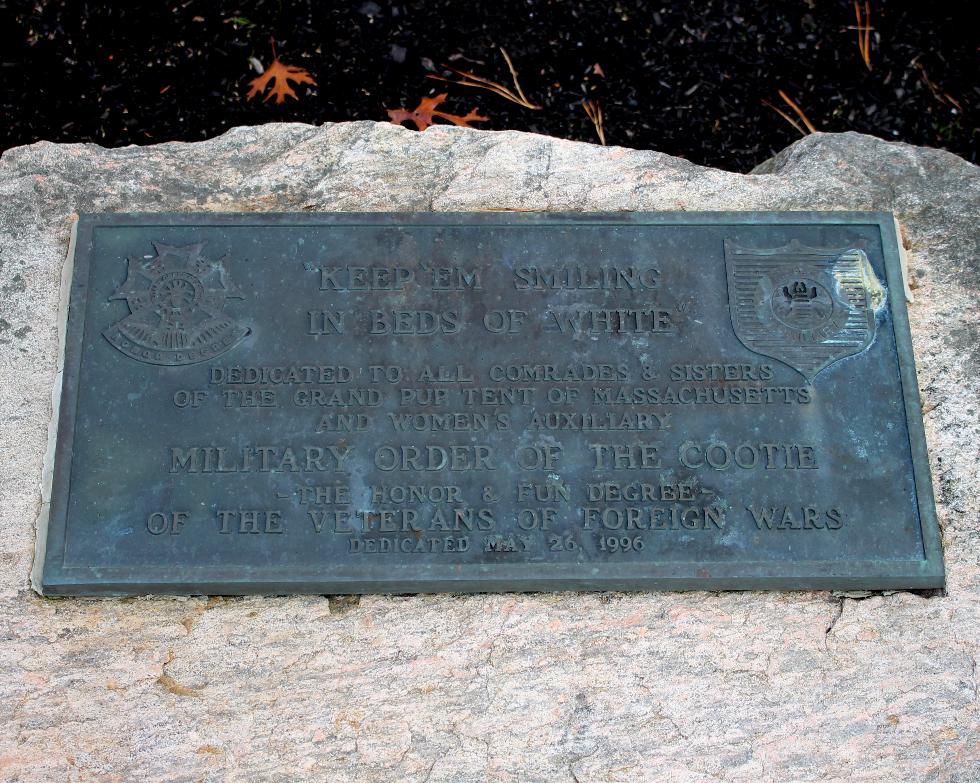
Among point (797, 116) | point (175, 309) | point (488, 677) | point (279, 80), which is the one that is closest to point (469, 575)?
point (488, 677)

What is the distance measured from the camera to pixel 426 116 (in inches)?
181

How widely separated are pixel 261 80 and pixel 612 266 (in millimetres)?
2313

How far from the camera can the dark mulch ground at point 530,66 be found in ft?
15.3

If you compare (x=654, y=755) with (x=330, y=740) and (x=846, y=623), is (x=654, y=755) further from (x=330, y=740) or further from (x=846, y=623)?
(x=330, y=740)

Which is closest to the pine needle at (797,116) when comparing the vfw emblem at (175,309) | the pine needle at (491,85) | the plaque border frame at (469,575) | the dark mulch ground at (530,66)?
the dark mulch ground at (530,66)

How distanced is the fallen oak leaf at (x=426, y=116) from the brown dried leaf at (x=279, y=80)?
440 mm

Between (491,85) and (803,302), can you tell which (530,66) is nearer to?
(491,85)

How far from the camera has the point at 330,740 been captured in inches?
109

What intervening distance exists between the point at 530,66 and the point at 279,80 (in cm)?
119

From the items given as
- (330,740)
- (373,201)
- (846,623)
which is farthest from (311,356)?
(846,623)

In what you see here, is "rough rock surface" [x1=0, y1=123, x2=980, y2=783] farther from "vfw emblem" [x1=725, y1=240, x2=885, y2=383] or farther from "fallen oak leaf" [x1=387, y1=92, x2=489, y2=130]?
"fallen oak leaf" [x1=387, y1=92, x2=489, y2=130]

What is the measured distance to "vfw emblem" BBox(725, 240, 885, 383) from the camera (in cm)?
311

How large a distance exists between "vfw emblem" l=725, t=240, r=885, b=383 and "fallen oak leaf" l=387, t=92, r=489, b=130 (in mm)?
1822

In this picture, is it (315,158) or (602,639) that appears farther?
(315,158)
